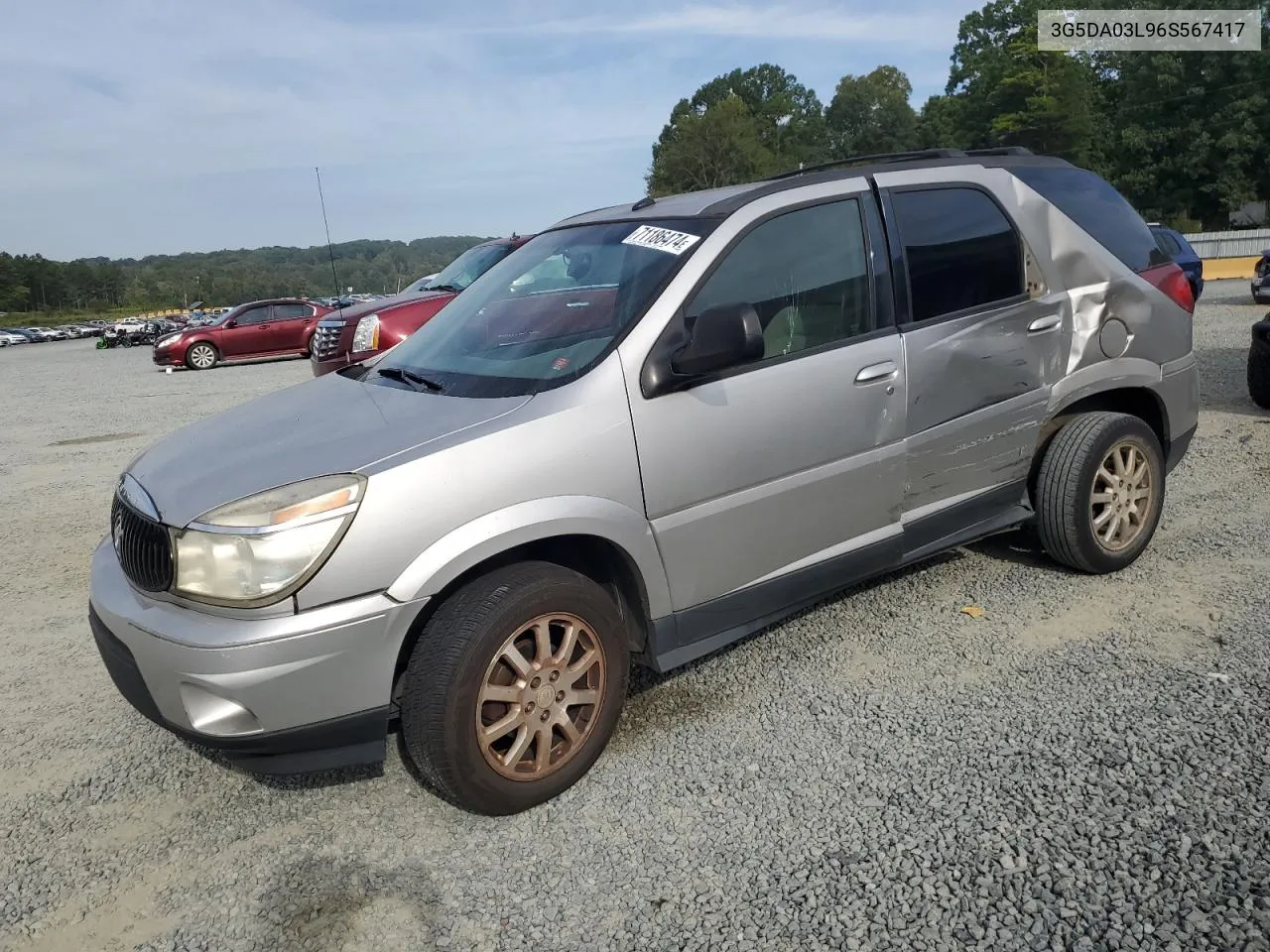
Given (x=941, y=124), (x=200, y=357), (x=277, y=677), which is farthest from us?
(x=941, y=124)

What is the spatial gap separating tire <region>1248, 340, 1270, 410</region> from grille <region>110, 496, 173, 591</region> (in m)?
7.93

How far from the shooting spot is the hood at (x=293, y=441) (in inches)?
107

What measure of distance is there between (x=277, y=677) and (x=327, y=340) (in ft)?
32.1

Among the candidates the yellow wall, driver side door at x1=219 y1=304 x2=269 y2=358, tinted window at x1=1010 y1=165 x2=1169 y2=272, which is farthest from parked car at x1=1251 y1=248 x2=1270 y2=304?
driver side door at x1=219 y1=304 x2=269 y2=358

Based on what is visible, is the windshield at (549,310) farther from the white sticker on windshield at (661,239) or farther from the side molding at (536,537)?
the side molding at (536,537)

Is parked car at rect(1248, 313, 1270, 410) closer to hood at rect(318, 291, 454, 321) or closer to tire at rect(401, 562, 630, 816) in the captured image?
tire at rect(401, 562, 630, 816)

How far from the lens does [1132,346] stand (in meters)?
4.36

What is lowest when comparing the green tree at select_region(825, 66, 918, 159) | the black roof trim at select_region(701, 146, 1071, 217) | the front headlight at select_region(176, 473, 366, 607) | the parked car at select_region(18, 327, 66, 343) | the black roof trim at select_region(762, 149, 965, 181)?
the front headlight at select_region(176, 473, 366, 607)

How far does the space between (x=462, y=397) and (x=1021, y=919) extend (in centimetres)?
215

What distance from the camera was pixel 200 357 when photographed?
2253cm

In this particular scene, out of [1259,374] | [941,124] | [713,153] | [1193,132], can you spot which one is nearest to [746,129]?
[713,153]

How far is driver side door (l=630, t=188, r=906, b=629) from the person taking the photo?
3.12m

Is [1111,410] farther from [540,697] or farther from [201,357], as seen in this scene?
[201,357]

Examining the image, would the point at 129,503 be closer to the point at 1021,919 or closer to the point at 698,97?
the point at 1021,919
